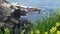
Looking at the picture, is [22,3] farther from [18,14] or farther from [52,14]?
[52,14]

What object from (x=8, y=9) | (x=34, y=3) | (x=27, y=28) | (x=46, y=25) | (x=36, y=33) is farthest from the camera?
(x=34, y=3)

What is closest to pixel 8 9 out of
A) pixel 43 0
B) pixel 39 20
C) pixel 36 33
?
pixel 43 0

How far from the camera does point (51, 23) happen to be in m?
4.24

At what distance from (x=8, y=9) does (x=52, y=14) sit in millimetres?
2067

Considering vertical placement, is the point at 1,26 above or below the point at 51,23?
below

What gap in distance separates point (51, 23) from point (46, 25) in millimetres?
102

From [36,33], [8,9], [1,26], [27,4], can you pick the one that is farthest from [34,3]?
[36,33]

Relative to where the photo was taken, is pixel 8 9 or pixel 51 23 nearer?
pixel 51 23

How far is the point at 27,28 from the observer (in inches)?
195

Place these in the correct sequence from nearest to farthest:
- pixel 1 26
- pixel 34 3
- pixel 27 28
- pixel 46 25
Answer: pixel 46 25
pixel 27 28
pixel 1 26
pixel 34 3

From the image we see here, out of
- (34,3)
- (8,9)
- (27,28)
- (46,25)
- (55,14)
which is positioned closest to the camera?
(46,25)

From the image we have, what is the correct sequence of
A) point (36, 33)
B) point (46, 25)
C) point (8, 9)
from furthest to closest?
point (8, 9) → point (46, 25) → point (36, 33)

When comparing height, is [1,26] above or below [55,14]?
below

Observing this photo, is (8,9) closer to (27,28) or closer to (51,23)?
(27,28)
